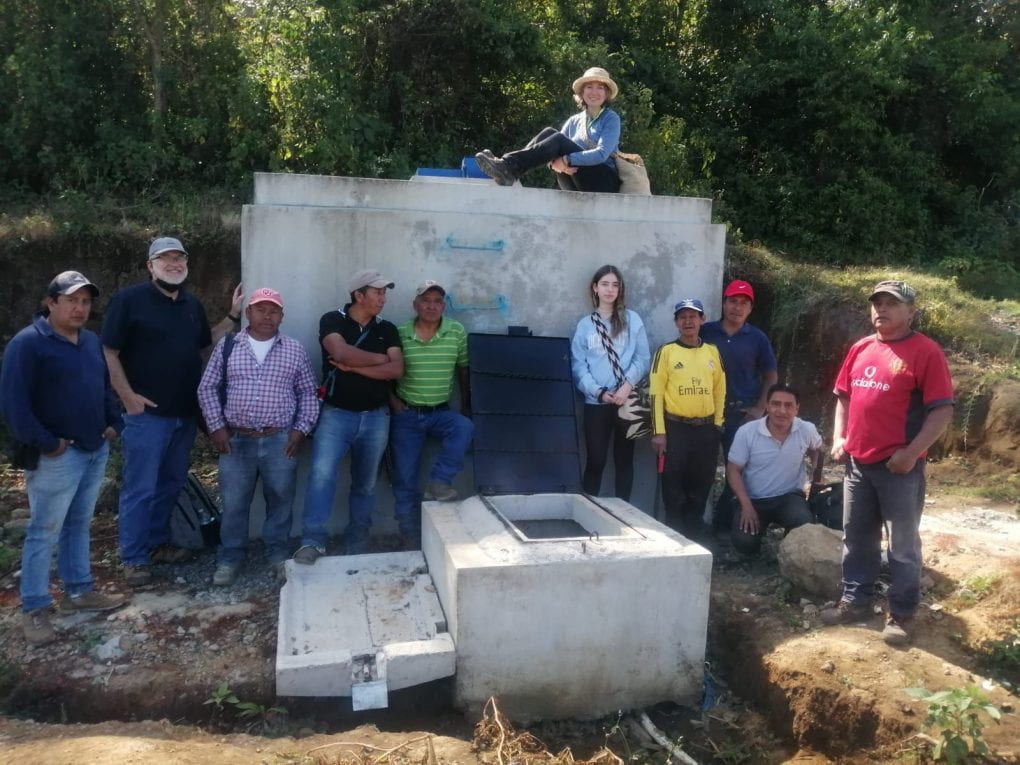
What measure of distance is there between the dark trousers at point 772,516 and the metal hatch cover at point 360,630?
222 cm

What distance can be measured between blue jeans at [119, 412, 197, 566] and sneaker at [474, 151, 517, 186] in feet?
9.38

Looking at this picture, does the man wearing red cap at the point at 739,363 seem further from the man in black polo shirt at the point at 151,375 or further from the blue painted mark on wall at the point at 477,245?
the man in black polo shirt at the point at 151,375

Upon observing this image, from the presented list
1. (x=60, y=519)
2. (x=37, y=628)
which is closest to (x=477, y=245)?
(x=60, y=519)

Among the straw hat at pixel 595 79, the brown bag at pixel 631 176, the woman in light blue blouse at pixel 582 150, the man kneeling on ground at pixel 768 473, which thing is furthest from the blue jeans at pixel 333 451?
the straw hat at pixel 595 79

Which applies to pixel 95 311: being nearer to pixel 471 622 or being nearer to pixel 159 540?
pixel 159 540

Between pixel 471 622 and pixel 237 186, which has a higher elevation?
pixel 237 186

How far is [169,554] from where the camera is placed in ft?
17.7

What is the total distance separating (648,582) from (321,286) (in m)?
3.18

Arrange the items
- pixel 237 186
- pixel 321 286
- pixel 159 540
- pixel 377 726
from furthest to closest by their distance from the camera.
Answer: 1. pixel 237 186
2. pixel 321 286
3. pixel 159 540
4. pixel 377 726

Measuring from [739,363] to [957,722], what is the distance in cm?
299

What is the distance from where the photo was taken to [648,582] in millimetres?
4125

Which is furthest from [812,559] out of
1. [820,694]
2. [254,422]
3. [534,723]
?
[254,422]

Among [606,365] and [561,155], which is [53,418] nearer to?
[606,365]

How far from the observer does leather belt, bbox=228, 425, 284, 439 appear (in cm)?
495
